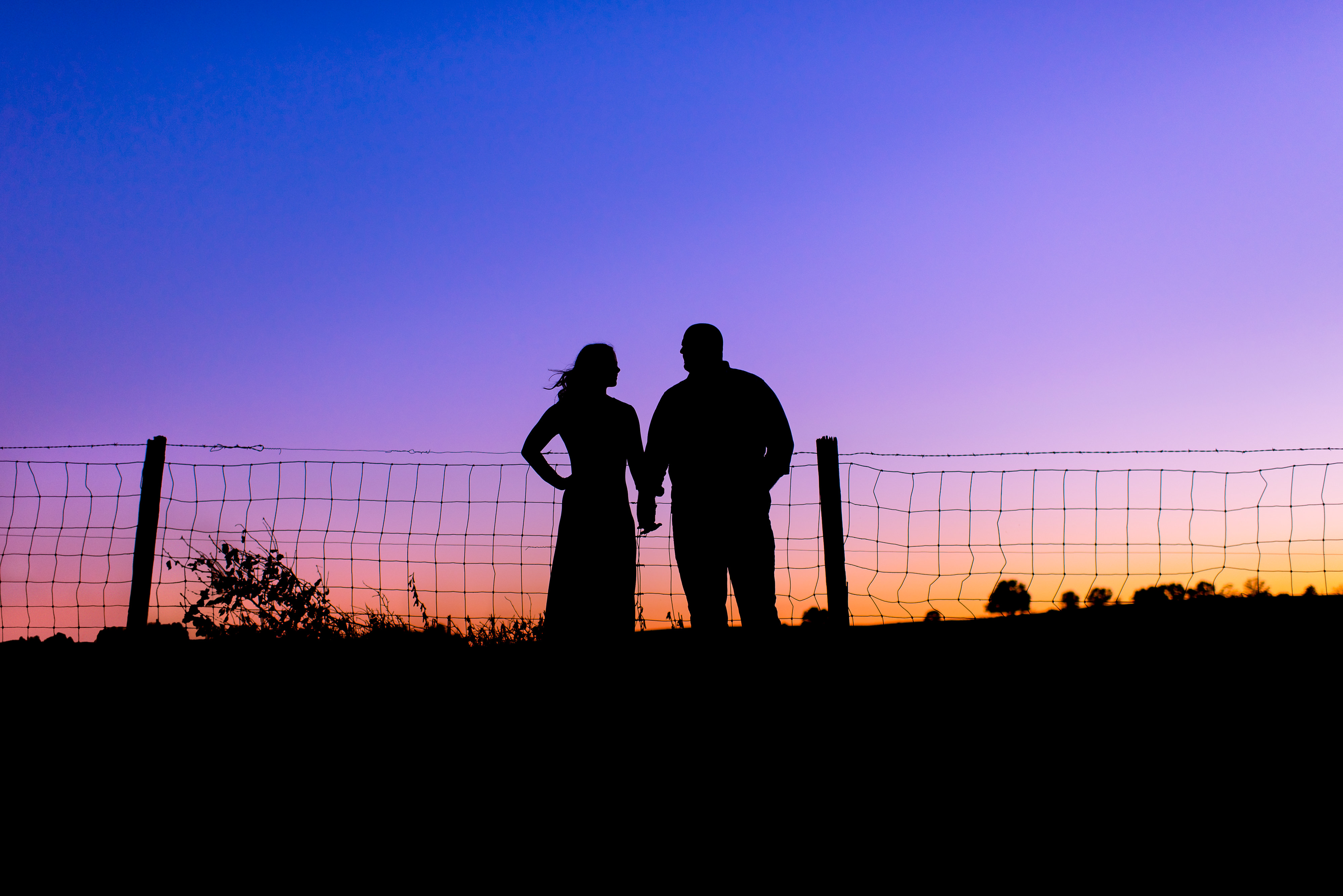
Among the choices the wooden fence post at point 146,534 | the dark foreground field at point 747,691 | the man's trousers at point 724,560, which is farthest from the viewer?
the wooden fence post at point 146,534

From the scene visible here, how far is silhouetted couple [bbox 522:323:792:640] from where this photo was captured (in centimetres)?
364

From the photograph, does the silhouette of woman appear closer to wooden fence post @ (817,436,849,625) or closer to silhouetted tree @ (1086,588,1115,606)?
wooden fence post @ (817,436,849,625)

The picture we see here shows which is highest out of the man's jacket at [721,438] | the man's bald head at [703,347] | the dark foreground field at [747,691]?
the man's bald head at [703,347]

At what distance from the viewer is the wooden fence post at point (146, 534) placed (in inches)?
188

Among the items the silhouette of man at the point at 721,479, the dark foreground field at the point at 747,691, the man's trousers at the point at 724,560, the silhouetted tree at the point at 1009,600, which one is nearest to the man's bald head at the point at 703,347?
the silhouette of man at the point at 721,479

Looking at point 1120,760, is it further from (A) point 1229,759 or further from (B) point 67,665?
(B) point 67,665

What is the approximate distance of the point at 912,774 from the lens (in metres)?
2.29

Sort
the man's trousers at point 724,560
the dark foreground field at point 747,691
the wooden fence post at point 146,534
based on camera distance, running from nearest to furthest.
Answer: the dark foreground field at point 747,691, the man's trousers at point 724,560, the wooden fence post at point 146,534

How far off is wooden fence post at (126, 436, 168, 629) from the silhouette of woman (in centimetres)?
260

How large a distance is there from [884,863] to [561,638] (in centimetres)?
217

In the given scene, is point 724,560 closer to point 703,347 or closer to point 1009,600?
point 703,347

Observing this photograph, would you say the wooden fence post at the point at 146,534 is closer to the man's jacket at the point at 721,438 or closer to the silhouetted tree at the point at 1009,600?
the man's jacket at the point at 721,438

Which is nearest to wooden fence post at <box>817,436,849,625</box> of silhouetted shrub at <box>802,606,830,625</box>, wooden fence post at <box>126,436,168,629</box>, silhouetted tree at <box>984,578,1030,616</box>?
silhouetted shrub at <box>802,606,830,625</box>

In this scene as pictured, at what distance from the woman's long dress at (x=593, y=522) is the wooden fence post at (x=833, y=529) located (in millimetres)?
1539
